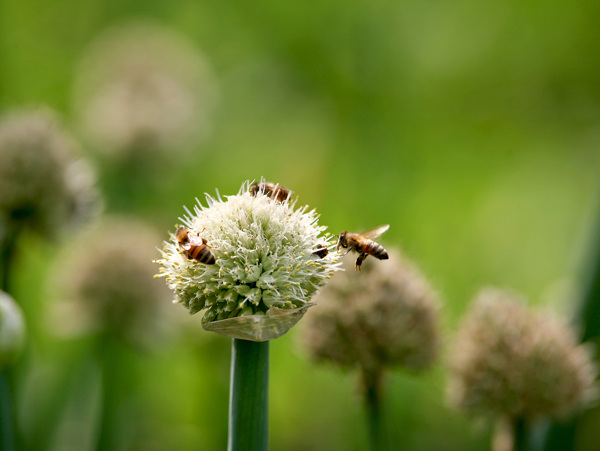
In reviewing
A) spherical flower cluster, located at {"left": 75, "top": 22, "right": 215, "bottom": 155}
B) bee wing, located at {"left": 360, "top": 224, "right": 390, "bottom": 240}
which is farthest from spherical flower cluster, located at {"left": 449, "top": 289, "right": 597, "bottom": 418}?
spherical flower cluster, located at {"left": 75, "top": 22, "right": 215, "bottom": 155}

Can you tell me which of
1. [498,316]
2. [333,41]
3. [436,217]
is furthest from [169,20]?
[498,316]

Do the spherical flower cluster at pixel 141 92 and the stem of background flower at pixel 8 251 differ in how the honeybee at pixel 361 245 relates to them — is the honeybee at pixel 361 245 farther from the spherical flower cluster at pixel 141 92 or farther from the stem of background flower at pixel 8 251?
the spherical flower cluster at pixel 141 92

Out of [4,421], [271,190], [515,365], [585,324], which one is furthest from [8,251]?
[585,324]

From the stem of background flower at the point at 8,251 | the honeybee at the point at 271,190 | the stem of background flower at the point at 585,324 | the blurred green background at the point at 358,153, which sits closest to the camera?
the honeybee at the point at 271,190

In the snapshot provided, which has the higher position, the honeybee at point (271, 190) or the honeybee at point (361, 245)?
the honeybee at point (271, 190)

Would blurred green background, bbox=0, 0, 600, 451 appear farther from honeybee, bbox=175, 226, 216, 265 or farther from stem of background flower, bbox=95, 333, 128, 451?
honeybee, bbox=175, 226, 216, 265

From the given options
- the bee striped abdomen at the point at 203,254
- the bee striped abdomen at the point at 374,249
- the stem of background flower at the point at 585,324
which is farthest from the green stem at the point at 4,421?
the stem of background flower at the point at 585,324

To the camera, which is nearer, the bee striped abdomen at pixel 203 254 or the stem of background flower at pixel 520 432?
the bee striped abdomen at pixel 203 254
